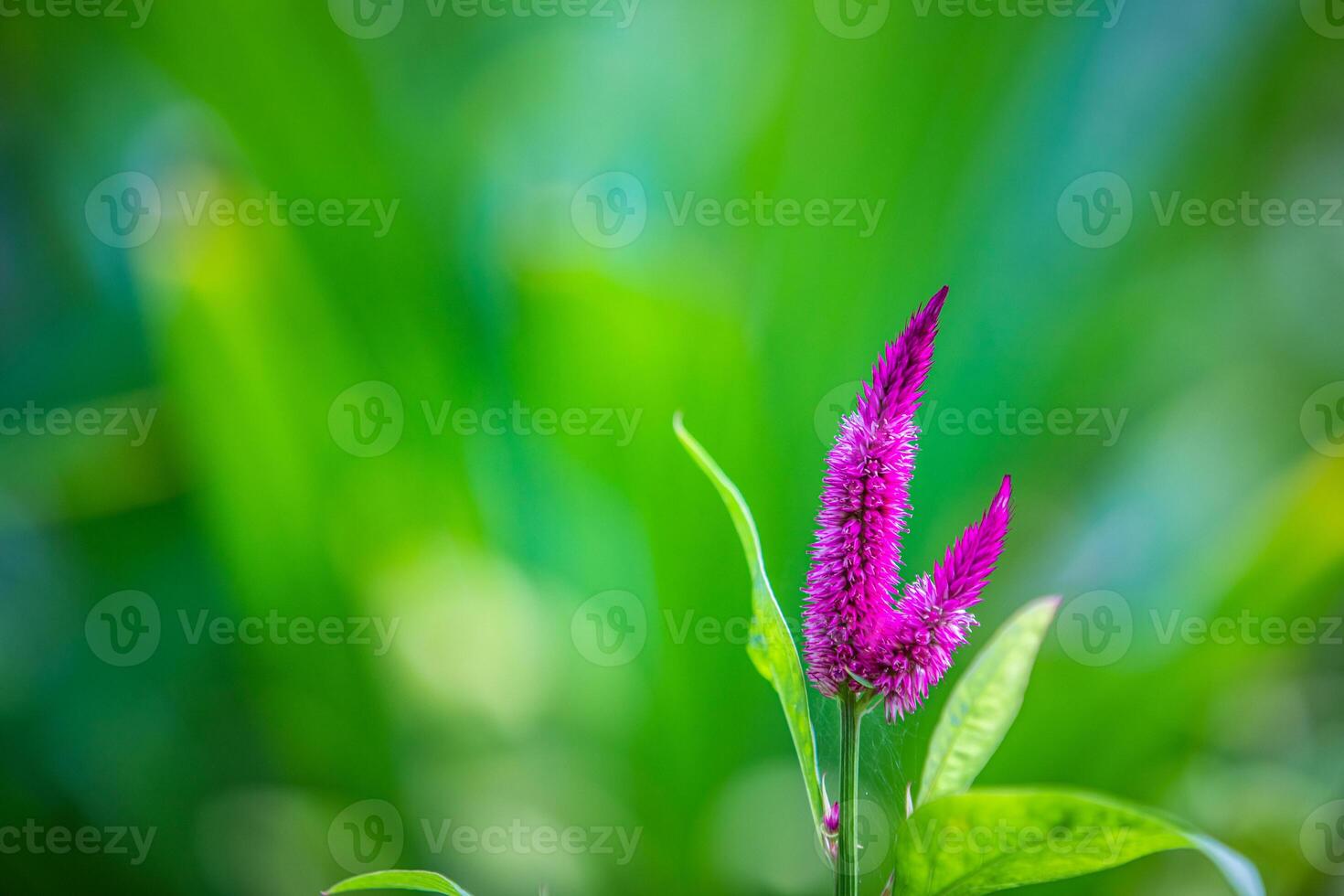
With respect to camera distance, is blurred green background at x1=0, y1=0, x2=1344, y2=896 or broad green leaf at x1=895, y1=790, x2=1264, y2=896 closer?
broad green leaf at x1=895, y1=790, x2=1264, y2=896

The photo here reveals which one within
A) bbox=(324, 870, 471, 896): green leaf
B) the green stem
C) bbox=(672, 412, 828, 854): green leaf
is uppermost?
bbox=(672, 412, 828, 854): green leaf

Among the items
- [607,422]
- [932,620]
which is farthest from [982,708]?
[607,422]

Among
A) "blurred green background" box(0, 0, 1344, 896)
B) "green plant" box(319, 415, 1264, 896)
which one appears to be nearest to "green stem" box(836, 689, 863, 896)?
"green plant" box(319, 415, 1264, 896)

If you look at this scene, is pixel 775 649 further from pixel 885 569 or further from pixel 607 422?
pixel 607 422

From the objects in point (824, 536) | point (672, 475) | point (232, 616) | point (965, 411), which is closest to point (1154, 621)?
point (965, 411)

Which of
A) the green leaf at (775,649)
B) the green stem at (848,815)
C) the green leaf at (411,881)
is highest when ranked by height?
the green leaf at (775,649)

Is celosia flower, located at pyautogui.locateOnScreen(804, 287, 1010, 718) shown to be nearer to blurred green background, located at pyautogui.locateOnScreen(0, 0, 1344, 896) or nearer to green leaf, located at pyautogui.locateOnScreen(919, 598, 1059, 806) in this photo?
green leaf, located at pyautogui.locateOnScreen(919, 598, 1059, 806)

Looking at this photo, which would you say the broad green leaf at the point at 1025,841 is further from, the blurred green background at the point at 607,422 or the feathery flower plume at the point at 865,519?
the blurred green background at the point at 607,422

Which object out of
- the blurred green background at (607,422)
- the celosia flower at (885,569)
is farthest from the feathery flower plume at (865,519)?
the blurred green background at (607,422)
